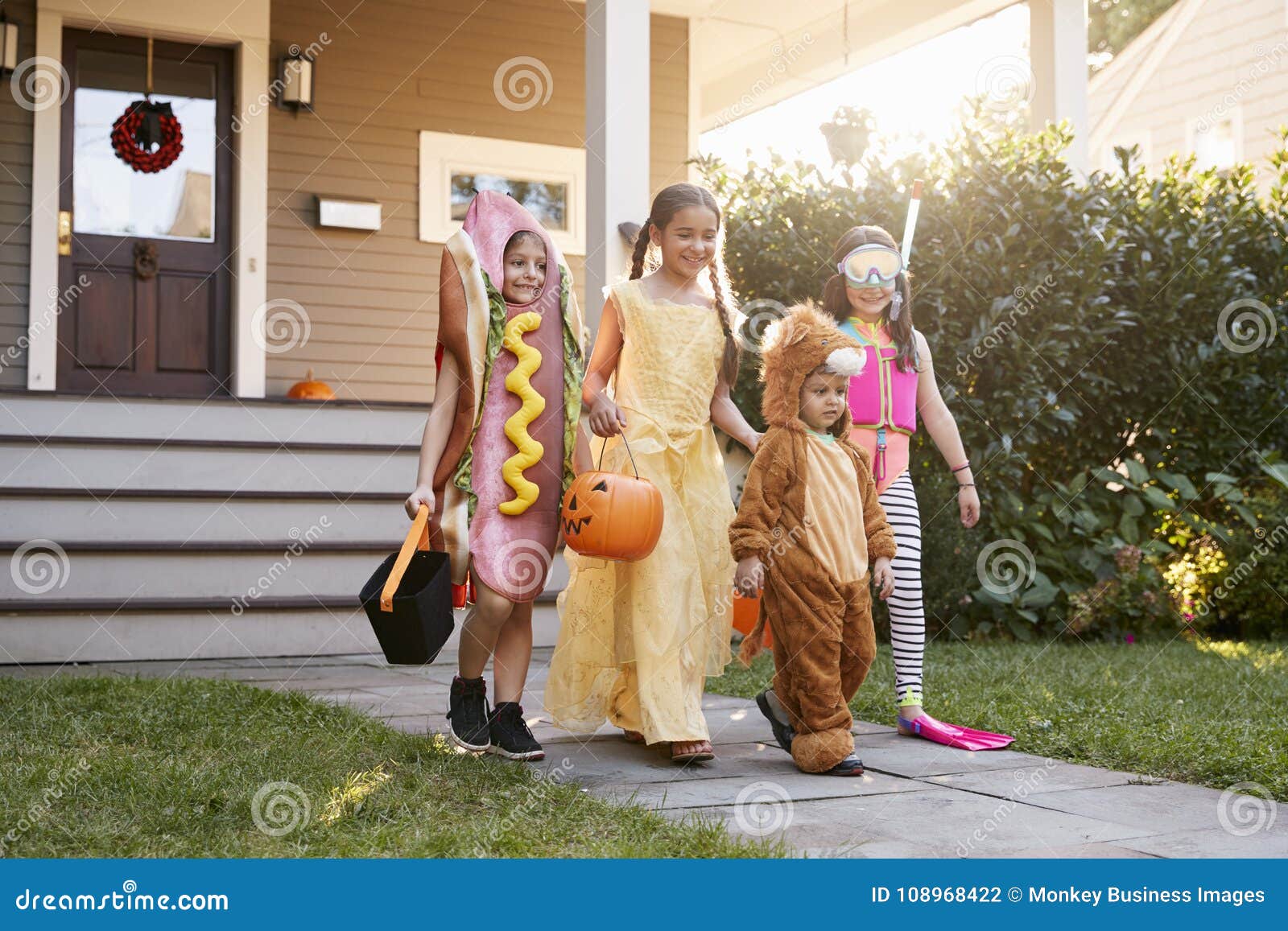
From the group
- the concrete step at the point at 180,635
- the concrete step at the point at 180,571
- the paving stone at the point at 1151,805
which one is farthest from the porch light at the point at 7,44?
the paving stone at the point at 1151,805

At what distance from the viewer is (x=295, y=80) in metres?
8.59

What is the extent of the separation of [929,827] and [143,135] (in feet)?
24.1

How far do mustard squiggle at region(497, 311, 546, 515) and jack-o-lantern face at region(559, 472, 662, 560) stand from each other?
0.54ft

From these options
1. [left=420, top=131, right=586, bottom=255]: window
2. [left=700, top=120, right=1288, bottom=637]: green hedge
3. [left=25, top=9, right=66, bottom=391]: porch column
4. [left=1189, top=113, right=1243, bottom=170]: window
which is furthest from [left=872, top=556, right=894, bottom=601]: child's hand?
[left=1189, top=113, right=1243, bottom=170]: window

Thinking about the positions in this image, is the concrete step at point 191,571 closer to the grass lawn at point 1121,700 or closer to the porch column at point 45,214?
the grass lawn at point 1121,700

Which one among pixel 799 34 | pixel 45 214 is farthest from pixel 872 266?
pixel 799 34

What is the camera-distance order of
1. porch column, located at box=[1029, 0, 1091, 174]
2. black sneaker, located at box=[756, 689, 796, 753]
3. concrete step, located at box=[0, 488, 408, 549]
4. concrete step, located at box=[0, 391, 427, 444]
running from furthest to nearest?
porch column, located at box=[1029, 0, 1091, 174], concrete step, located at box=[0, 391, 427, 444], concrete step, located at box=[0, 488, 408, 549], black sneaker, located at box=[756, 689, 796, 753]

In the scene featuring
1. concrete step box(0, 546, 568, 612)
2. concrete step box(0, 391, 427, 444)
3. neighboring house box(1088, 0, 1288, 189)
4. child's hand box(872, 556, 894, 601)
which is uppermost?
neighboring house box(1088, 0, 1288, 189)

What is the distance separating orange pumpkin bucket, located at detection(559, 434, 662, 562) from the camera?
A: 10.9 ft

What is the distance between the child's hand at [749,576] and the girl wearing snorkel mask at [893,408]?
722 mm

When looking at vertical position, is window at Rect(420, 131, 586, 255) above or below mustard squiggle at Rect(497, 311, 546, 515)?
above

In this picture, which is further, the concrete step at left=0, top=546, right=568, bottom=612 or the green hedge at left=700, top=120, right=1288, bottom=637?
the green hedge at left=700, top=120, right=1288, bottom=637

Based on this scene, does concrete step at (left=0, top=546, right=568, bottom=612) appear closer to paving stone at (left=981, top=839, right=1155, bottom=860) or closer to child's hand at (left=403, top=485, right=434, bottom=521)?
child's hand at (left=403, top=485, right=434, bottom=521)

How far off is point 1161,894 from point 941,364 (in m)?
4.57
